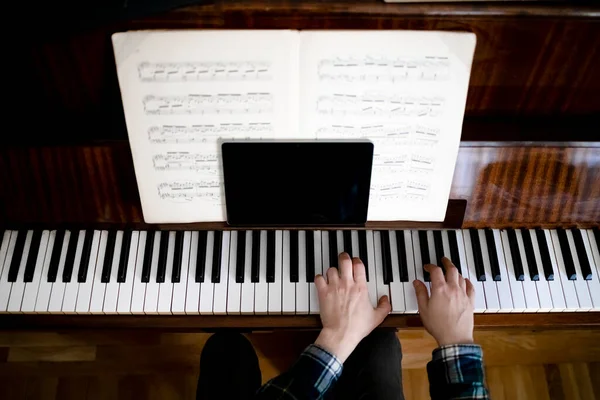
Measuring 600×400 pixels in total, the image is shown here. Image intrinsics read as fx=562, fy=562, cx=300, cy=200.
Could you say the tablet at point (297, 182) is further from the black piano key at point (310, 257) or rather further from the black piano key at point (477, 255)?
the black piano key at point (477, 255)

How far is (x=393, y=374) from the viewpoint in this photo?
5.88 feet

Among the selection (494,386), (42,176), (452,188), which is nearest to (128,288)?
(42,176)

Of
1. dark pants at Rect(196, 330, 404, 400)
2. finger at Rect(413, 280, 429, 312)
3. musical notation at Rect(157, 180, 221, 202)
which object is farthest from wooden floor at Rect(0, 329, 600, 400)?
musical notation at Rect(157, 180, 221, 202)

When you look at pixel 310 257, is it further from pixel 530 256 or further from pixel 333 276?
pixel 530 256

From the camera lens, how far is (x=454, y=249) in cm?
168

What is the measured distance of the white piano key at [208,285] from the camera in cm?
160

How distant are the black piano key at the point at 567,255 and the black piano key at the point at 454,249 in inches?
12.3

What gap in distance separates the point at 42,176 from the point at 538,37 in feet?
4.30

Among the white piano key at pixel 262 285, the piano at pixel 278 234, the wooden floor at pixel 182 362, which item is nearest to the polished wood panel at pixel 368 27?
the piano at pixel 278 234

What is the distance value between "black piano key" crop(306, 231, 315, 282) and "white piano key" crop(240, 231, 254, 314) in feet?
0.49

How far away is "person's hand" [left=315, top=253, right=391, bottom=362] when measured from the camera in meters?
1.55

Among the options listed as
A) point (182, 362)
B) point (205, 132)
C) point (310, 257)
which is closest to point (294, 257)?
point (310, 257)

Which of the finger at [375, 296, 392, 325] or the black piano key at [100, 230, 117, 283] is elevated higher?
the black piano key at [100, 230, 117, 283]

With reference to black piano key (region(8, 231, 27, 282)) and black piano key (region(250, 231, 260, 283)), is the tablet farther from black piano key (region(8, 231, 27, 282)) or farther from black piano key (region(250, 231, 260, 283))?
black piano key (region(8, 231, 27, 282))
